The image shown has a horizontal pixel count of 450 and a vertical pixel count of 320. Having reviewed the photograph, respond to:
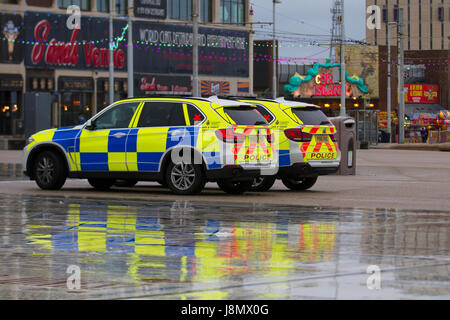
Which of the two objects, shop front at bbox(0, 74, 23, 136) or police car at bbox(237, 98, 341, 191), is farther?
shop front at bbox(0, 74, 23, 136)

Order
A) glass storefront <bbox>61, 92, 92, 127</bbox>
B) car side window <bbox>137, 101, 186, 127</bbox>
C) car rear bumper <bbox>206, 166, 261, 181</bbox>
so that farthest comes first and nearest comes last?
glass storefront <bbox>61, 92, 92, 127</bbox> < car side window <bbox>137, 101, 186, 127</bbox> < car rear bumper <bbox>206, 166, 261, 181</bbox>

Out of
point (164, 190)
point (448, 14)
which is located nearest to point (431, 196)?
point (164, 190)

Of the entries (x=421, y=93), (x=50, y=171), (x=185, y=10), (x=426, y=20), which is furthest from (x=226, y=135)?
(x=426, y=20)

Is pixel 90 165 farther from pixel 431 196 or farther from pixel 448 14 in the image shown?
pixel 448 14

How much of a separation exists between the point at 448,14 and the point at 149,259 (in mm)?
150755

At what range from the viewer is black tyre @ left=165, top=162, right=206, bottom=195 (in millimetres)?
16922

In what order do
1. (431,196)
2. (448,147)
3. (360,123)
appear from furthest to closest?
(360,123) < (448,147) < (431,196)

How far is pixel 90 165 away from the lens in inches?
708

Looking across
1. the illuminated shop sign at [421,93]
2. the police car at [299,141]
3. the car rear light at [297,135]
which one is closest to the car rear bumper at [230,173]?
the police car at [299,141]

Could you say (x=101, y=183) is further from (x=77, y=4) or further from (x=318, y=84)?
(x=318, y=84)

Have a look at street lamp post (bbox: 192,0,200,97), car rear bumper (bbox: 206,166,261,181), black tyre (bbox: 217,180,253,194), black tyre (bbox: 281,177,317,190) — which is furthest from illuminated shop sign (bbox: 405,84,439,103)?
car rear bumper (bbox: 206,166,261,181)

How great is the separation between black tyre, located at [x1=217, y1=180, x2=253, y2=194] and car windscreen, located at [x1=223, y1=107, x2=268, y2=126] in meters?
1.30

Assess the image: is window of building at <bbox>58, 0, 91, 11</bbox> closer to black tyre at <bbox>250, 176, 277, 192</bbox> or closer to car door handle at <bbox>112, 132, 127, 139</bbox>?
black tyre at <bbox>250, 176, 277, 192</bbox>

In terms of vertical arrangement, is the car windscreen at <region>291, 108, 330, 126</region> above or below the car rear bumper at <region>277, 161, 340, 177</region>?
above
